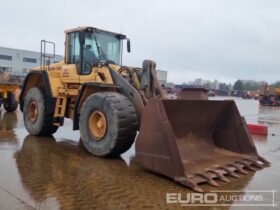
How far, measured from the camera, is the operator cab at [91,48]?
7477 millimetres

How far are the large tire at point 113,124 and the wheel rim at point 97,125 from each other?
0.07 ft

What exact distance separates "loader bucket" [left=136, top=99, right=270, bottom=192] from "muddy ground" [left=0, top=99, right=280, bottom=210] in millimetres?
201

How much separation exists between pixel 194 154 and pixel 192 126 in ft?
1.70

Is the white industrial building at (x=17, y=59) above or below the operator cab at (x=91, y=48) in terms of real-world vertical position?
above

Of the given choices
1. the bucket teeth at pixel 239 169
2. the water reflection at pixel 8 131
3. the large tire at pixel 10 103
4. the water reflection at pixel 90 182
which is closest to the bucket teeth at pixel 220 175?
the water reflection at pixel 90 182

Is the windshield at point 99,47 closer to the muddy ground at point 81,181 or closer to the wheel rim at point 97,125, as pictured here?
the wheel rim at point 97,125

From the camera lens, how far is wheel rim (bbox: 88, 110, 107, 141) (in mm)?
6416

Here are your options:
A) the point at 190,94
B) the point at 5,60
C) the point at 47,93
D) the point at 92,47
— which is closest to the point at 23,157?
the point at 47,93

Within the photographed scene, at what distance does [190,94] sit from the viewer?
662cm

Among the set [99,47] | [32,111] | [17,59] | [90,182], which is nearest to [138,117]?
[90,182]

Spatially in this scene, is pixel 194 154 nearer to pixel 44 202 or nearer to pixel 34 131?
pixel 44 202

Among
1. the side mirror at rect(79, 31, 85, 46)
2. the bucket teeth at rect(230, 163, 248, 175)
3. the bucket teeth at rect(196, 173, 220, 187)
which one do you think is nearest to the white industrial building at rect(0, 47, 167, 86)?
the side mirror at rect(79, 31, 85, 46)

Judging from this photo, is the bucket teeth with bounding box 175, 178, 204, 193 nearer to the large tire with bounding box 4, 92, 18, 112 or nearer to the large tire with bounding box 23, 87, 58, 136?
the large tire with bounding box 23, 87, 58, 136

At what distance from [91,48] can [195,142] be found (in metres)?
3.08
